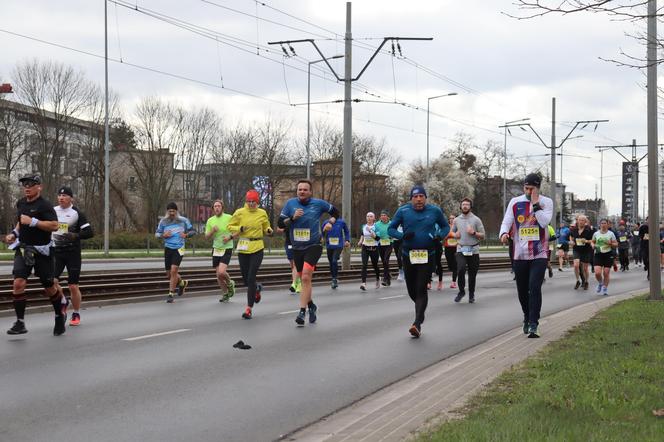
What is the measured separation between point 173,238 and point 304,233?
466 cm

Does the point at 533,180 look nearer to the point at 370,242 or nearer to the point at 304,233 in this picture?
the point at 304,233

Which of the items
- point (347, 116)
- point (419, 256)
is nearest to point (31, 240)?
point (419, 256)

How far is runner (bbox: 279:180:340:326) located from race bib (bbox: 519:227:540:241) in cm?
276

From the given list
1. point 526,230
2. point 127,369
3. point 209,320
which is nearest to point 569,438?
point 127,369

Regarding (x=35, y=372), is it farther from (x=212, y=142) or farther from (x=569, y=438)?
(x=212, y=142)

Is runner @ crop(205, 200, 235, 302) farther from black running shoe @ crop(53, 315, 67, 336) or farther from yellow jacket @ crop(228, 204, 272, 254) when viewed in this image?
black running shoe @ crop(53, 315, 67, 336)

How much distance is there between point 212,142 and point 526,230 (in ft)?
186

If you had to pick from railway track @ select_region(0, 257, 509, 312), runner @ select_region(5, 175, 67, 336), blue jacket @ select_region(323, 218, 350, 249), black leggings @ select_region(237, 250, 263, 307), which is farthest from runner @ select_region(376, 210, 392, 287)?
runner @ select_region(5, 175, 67, 336)

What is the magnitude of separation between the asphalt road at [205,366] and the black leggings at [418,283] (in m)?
0.40

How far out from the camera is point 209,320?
39.3 feet

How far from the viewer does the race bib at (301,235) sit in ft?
37.9

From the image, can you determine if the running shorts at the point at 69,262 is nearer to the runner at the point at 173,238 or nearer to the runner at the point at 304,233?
the runner at the point at 304,233

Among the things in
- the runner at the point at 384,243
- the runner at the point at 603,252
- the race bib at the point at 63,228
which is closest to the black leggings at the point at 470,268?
the runner at the point at 603,252

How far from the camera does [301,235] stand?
11.6m
